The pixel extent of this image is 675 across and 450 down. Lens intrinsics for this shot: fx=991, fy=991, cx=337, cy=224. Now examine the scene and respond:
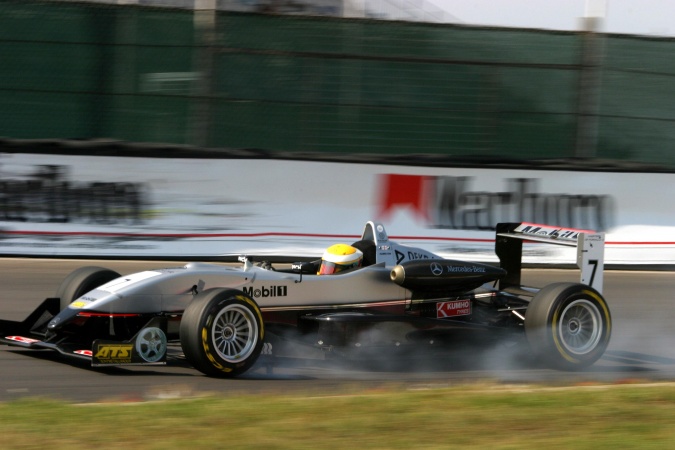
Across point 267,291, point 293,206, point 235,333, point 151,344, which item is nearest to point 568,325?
point 267,291

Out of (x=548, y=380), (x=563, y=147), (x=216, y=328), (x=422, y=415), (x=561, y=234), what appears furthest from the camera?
(x=563, y=147)

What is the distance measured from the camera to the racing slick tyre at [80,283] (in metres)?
7.98

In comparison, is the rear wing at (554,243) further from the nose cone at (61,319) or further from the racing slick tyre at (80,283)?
the nose cone at (61,319)

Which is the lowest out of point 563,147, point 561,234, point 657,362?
point 657,362

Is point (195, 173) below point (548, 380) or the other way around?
the other way around

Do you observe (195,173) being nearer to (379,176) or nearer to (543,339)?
(379,176)

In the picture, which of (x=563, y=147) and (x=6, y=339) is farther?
(x=563, y=147)

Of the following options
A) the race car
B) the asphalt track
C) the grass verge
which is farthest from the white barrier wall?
the grass verge

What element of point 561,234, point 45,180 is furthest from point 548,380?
point 45,180

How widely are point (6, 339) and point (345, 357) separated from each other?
2.60 metres

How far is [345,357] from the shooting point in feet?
26.0

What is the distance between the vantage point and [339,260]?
27.2 ft

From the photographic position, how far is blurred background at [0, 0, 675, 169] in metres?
15.0

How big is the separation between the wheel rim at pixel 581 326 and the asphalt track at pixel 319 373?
0.23m
